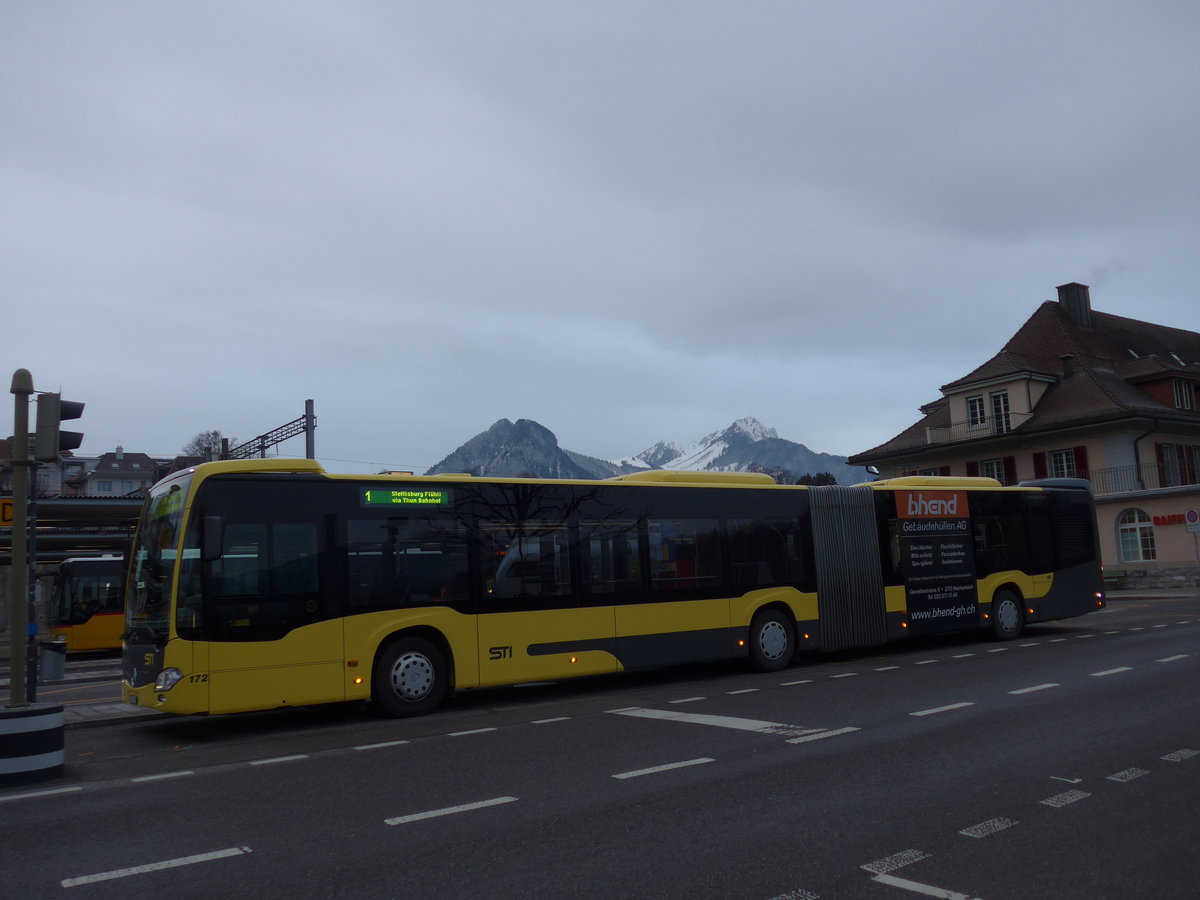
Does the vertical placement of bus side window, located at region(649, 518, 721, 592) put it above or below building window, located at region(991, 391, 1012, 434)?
below

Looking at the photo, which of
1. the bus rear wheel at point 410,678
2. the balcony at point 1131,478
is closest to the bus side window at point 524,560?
the bus rear wheel at point 410,678

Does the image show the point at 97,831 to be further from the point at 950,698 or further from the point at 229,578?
the point at 950,698

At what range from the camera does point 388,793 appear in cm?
755

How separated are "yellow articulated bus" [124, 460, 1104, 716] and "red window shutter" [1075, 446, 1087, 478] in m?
28.5

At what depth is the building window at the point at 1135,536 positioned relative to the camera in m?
41.2

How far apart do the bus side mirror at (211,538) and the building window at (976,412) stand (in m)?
43.7

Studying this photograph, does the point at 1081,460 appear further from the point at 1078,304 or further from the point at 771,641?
the point at 771,641

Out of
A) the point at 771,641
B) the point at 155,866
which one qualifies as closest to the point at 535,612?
the point at 771,641

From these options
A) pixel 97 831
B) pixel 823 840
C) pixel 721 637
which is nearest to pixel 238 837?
pixel 97 831

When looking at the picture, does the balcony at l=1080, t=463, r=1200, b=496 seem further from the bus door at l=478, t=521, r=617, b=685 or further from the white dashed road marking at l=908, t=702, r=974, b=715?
the bus door at l=478, t=521, r=617, b=685

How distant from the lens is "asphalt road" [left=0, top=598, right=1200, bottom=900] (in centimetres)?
532

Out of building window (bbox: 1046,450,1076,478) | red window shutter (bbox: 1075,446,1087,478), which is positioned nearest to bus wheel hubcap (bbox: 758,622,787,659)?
red window shutter (bbox: 1075,446,1087,478)

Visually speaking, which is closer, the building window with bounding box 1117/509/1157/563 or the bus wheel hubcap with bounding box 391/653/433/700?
the bus wheel hubcap with bounding box 391/653/433/700

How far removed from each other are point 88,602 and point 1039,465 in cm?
3940
